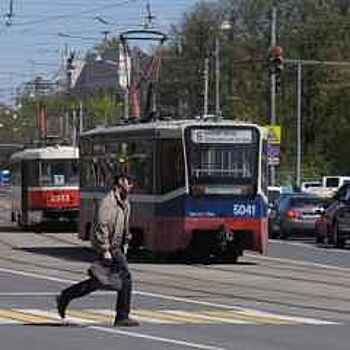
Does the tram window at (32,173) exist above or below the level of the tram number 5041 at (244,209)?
below

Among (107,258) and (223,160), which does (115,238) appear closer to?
(107,258)

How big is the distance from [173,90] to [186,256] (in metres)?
59.3

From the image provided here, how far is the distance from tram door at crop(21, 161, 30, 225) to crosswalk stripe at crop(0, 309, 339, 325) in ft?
101

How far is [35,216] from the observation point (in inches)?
1955

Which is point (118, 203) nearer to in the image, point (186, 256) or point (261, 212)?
point (261, 212)

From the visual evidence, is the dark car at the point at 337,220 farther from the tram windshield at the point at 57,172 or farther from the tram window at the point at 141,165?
the tram window at the point at 141,165

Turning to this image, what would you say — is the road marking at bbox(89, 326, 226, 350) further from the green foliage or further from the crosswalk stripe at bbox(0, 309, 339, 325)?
the green foliage

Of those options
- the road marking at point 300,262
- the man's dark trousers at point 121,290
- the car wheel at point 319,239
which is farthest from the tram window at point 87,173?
the man's dark trousers at point 121,290

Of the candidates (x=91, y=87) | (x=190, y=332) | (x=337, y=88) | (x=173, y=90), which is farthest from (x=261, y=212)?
(x=91, y=87)

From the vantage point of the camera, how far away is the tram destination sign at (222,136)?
31062 millimetres

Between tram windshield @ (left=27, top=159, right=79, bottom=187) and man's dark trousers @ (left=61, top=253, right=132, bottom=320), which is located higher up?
man's dark trousers @ (left=61, top=253, right=132, bottom=320)

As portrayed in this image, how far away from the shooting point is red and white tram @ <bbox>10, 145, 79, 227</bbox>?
161 ft

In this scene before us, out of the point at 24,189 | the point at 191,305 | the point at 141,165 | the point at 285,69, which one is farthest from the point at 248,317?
the point at 285,69

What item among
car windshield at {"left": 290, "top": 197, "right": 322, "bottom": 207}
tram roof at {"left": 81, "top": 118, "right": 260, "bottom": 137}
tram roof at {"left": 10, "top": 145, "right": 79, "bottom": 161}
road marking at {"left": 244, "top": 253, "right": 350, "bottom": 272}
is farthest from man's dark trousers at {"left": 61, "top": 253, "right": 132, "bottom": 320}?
tram roof at {"left": 10, "top": 145, "right": 79, "bottom": 161}
